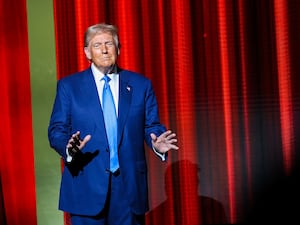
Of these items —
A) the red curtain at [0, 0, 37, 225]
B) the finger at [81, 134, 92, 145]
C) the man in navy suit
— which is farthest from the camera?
the red curtain at [0, 0, 37, 225]

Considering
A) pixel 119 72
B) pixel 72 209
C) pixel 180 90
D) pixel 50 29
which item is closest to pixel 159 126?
pixel 119 72

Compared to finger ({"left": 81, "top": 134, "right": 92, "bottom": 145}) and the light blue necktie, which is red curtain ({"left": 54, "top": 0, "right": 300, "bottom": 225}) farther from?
finger ({"left": 81, "top": 134, "right": 92, "bottom": 145})

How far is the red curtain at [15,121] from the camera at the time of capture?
3191 mm

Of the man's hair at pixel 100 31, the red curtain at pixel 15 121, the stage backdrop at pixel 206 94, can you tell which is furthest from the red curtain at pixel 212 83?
the man's hair at pixel 100 31

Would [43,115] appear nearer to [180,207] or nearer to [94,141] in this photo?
[180,207]

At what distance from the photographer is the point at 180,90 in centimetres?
325

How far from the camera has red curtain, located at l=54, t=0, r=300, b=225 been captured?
3230 millimetres

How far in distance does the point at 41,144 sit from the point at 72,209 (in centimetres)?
131

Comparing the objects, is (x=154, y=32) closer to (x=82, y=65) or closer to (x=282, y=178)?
(x=82, y=65)

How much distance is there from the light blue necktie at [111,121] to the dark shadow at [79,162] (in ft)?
0.24

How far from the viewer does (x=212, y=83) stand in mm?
3254

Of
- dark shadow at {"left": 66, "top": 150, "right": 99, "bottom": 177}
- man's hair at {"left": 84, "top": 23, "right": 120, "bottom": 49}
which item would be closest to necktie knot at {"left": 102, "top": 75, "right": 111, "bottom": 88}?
man's hair at {"left": 84, "top": 23, "right": 120, "bottom": 49}

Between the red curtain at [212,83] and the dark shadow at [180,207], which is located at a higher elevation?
the red curtain at [212,83]

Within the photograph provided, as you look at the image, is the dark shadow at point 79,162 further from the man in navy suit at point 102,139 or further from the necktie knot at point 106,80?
the necktie knot at point 106,80
